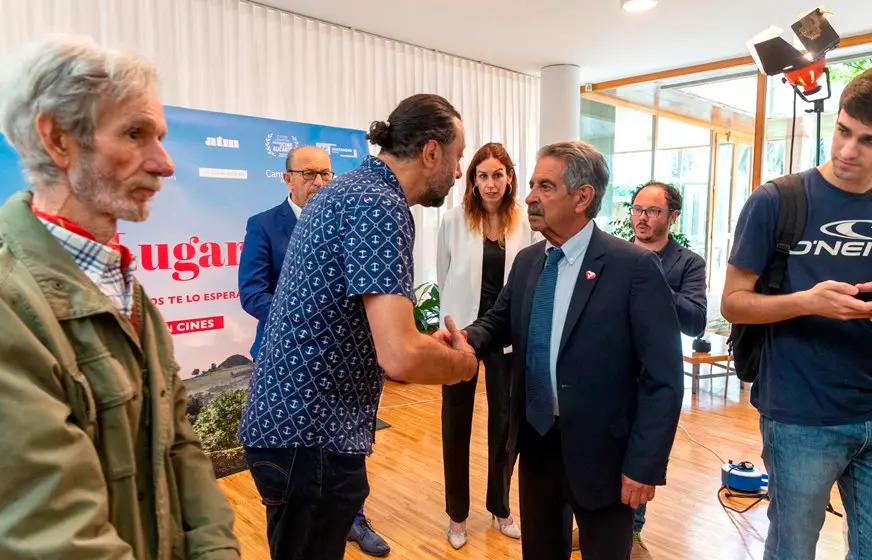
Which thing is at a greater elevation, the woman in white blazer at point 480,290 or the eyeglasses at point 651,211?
the eyeglasses at point 651,211

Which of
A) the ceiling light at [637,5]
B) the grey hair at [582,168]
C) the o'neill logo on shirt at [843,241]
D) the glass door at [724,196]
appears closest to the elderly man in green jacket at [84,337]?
the grey hair at [582,168]

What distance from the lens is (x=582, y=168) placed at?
1.71 meters

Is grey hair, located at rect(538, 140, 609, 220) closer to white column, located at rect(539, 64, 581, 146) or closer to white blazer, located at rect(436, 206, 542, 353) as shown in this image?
white blazer, located at rect(436, 206, 542, 353)

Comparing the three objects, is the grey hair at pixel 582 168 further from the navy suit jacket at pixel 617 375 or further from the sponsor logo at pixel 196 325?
the sponsor logo at pixel 196 325

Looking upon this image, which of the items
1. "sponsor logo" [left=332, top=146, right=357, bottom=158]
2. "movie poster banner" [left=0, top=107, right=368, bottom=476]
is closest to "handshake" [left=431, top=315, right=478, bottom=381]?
"movie poster banner" [left=0, top=107, right=368, bottom=476]

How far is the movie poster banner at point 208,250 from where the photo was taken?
11.0 feet

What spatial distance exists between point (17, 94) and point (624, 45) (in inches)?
209

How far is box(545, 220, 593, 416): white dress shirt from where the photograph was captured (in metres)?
1.67

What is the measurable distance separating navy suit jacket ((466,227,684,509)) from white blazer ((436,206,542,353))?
1096 mm

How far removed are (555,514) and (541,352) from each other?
0.52 m

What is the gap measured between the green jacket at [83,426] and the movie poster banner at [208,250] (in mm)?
2523

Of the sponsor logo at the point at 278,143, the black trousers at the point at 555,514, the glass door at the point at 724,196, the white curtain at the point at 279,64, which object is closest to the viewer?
the black trousers at the point at 555,514

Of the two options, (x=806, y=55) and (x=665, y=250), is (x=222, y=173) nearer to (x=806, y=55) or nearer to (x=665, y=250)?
(x=665, y=250)

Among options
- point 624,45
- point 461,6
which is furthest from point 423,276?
point 624,45
